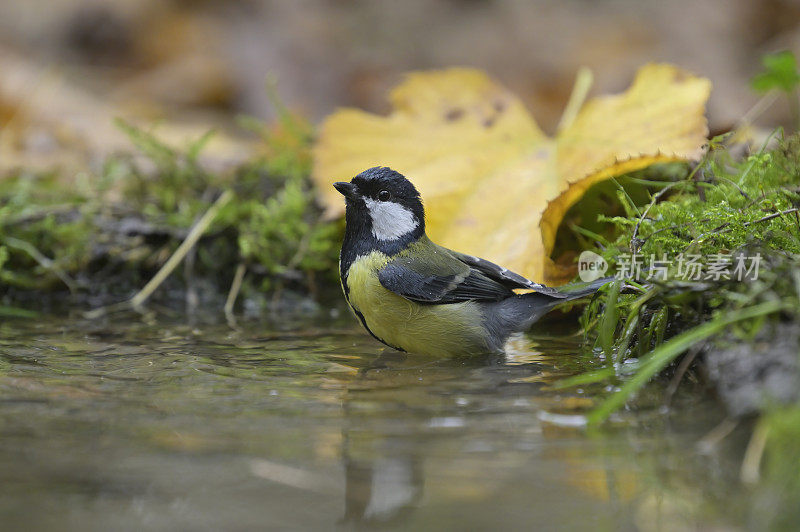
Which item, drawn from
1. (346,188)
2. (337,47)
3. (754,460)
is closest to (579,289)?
(346,188)

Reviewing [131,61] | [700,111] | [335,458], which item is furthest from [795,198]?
[131,61]

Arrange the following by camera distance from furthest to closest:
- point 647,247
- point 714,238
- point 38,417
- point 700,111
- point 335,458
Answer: point 700,111 < point 647,247 < point 714,238 < point 38,417 < point 335,458

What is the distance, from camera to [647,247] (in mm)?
2723

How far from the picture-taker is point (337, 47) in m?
8.88

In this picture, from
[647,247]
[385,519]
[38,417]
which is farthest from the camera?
[647,247]

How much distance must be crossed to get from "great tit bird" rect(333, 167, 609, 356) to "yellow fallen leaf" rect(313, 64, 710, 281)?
0.12 m

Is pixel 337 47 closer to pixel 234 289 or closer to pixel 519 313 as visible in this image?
pixel 234 289

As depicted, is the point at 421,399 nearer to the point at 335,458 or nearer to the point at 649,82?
the point at 335,458

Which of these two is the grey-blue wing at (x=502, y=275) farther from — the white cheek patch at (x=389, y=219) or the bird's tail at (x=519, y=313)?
the white cheek patch at (x=389, y=219)

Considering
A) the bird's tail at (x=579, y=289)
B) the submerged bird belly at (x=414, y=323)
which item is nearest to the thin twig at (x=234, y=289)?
the submerged bird belly at (x=414, y=323)

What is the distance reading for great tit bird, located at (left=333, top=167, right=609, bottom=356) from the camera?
2934mm

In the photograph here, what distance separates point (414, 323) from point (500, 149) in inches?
45.1

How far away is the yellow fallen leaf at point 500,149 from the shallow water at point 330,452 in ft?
2.47

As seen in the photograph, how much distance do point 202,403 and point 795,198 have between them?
6.43 ft
